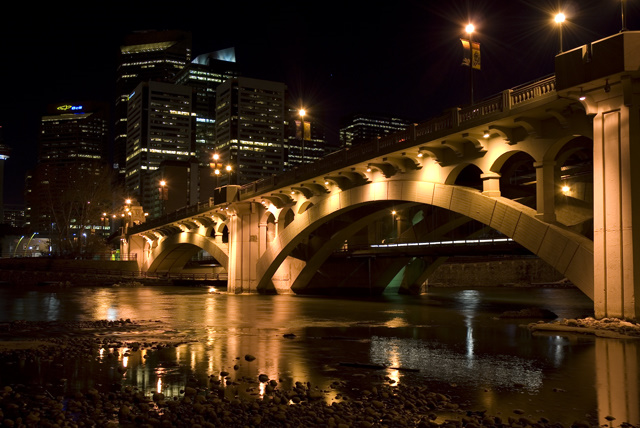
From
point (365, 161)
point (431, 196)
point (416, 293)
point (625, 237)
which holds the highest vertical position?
point (365, 161)

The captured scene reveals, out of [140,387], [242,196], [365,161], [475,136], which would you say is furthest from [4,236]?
[140,387]

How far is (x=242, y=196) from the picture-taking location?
5184cm

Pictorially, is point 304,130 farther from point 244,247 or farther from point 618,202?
point 618,202

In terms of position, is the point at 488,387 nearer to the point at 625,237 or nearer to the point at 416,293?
the point at 625,237

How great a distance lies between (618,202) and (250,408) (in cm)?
1558

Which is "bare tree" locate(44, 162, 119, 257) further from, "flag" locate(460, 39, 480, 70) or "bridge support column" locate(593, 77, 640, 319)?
"bridge support column" locate(593, 77, 640, 319)

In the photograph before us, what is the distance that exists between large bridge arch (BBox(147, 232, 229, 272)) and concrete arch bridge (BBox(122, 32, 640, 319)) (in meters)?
4.84

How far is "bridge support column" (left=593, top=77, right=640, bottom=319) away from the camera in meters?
19.4

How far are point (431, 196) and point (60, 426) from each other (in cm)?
2594

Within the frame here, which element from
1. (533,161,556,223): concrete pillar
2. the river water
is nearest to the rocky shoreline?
the river water

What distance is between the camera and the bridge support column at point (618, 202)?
19406 millimetres

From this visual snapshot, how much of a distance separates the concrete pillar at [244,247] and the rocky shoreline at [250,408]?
40.2 metres

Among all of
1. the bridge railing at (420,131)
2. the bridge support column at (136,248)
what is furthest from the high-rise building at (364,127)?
the bridge railing at (420,131)

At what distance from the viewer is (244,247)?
52.6m
